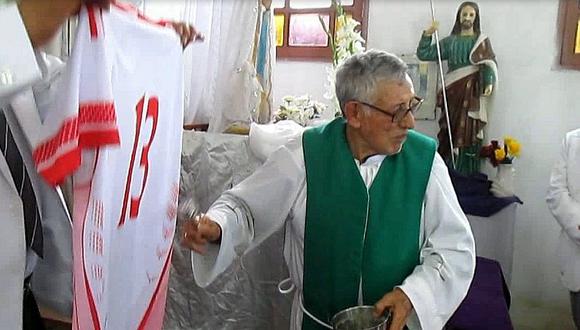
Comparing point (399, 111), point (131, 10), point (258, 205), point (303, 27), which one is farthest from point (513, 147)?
point (131, 10)

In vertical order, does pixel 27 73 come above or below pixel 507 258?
above

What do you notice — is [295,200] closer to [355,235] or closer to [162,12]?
[355,235]

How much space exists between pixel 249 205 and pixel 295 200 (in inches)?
5.1

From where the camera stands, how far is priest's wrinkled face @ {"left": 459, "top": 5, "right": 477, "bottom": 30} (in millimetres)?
2805

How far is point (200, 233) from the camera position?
129cm

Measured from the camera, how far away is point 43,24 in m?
0.67

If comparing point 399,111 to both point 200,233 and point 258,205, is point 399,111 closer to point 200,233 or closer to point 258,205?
point 258,205

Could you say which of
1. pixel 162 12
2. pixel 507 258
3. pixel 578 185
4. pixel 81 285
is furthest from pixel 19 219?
pixel 507 258

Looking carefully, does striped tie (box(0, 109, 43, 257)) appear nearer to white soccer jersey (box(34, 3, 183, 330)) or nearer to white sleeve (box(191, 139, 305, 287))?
white soccer jersey (box(34, 3, 183, 330))

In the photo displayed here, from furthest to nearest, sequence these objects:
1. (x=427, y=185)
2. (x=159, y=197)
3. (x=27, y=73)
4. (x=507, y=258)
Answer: (x=507, y=258) → (x=427, y=185) → (x=159, y=197) → (x=27, y=73)

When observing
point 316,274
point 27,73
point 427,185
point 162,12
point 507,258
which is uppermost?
point 162,12

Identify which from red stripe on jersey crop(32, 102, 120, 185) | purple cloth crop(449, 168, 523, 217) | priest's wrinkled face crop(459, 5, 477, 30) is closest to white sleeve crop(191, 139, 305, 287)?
red stripe on jersey crop(32, 102, 120, 185)

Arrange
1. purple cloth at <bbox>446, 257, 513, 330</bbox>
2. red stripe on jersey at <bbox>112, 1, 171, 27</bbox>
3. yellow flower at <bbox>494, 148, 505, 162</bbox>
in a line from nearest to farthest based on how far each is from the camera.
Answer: red stripe on jersey at <bbox>112, 1, 171, 27</bbox> < purple cloth at <bbox>446, 257, 513, 330</bbox> < yellow flower at <bbox>494, 148, 505, 162</bbox>

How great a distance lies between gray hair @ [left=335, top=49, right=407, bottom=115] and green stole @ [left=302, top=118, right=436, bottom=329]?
15 cm
